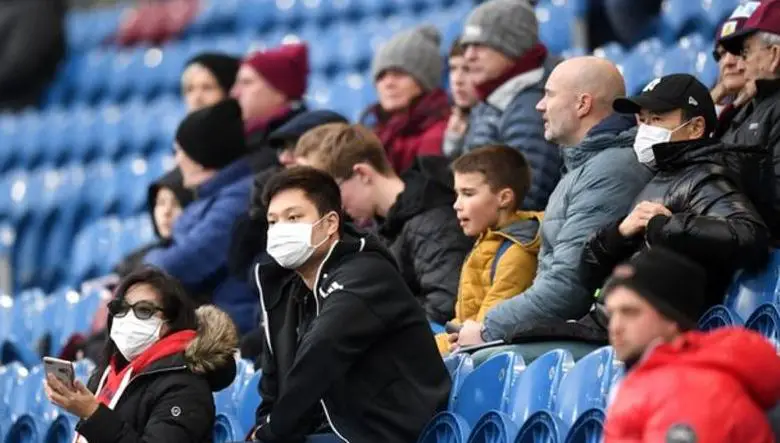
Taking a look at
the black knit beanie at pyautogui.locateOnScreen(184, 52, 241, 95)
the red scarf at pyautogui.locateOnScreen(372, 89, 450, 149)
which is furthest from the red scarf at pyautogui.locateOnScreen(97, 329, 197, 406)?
the black knit beanie at pyautogui.locateOnScreen(184, 52, 241, 95)

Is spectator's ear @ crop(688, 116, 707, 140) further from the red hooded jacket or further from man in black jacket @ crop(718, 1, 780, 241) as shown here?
the red hooded jacket

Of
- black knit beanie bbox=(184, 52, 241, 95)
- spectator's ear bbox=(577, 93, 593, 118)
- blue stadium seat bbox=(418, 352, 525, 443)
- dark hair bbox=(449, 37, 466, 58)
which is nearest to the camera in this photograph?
blue stadium seat bbox=(418, 352, 525, 443)

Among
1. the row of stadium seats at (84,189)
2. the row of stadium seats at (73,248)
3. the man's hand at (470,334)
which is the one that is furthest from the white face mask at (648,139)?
the row of stadium seats at (84,189)

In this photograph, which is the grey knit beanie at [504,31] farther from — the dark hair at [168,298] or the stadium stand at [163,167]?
the dark hair at [168,298]

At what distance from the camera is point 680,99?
20.2ft

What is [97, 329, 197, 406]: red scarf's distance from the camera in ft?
20.8

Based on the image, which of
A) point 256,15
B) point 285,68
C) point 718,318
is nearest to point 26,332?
point 285,68

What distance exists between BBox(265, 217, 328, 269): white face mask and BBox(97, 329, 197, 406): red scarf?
44 cm

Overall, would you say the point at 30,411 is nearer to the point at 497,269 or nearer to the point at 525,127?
the point at 497,269

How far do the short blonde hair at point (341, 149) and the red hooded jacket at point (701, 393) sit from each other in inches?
123

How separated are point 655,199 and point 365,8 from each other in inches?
308

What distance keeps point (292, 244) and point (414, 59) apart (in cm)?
296

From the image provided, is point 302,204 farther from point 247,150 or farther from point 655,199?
point 247,150

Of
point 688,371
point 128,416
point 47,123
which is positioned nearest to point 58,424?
point 128,416
